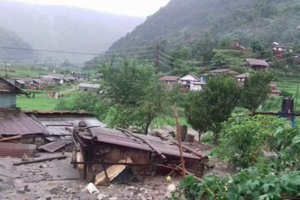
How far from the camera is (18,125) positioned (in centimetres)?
2042

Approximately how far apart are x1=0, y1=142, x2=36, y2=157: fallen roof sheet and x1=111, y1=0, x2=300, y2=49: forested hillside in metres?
59.9

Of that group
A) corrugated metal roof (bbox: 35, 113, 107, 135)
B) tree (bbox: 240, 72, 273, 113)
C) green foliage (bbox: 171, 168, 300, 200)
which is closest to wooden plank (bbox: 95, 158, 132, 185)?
corrugated metal roof (bbox: 35, 113, 107, 135)

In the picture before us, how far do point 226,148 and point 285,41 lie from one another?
62.9 metres

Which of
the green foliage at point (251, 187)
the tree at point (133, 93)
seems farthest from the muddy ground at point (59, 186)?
the tree at point (133, 93)

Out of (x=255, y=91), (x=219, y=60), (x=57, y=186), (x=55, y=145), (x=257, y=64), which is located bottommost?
(x=57, y=186)

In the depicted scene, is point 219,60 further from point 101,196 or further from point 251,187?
point 251,187

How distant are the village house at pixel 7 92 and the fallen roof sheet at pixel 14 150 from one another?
4.32 metres

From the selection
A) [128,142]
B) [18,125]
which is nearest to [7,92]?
[18,125]

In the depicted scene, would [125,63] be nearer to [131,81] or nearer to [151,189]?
[131,81]

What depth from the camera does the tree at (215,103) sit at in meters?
20.9

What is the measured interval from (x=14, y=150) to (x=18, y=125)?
2.04 meters

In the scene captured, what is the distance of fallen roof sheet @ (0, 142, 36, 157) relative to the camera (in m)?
18.4

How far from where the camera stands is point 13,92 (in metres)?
22.8

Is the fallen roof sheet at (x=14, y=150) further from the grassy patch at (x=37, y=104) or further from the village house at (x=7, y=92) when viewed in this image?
the grassy patch at (x=37, y=104)
